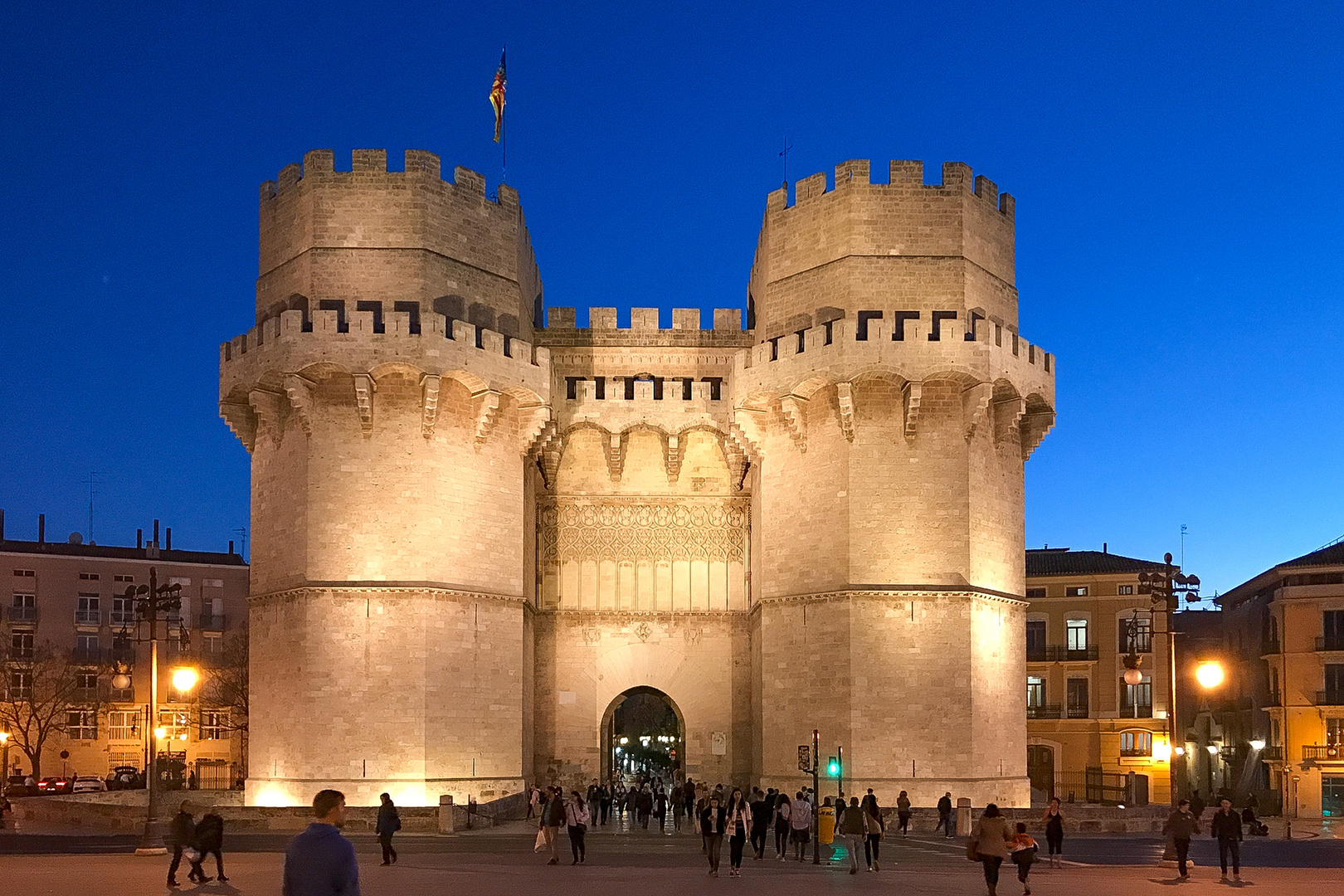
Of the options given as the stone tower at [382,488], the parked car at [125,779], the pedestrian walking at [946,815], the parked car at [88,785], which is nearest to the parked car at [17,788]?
the parked car at [88,785]

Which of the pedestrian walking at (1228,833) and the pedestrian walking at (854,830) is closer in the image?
the pedestrian walking at (1228,833)

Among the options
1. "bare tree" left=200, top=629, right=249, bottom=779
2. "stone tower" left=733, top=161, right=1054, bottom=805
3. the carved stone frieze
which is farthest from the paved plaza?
"bare tree" left=200, top=629, right=249, bottom=779

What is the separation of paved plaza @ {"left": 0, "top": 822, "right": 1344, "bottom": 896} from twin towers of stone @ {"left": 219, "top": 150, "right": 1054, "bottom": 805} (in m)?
3.33

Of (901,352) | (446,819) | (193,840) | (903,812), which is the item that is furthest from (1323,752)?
(193,840)

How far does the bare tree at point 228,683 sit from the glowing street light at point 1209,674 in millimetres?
39508

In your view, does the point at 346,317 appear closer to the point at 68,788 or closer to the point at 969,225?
the point at 969,225

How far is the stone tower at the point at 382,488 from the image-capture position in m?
31.0

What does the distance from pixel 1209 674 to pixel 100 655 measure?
157 ft

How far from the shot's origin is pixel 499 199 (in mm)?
34594

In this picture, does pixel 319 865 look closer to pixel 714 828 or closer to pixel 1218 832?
pixel 714 828

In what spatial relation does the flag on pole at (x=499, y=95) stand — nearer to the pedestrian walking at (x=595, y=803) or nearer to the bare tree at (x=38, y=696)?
the pedestrian walking at (x=595, y=803)

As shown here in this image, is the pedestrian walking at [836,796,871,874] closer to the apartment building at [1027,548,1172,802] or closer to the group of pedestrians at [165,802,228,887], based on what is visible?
the group of pedestrians at [165,802,228,887]

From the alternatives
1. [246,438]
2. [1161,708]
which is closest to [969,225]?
[246,438]

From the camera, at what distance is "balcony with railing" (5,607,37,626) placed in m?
59.0
